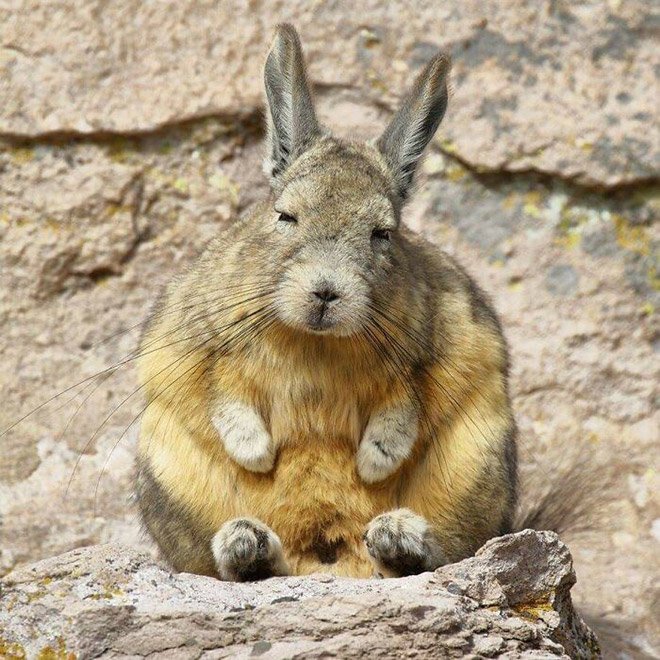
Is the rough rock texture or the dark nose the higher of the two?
the dark nose

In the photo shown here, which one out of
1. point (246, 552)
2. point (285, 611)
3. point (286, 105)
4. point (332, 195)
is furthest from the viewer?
point (286, 105)

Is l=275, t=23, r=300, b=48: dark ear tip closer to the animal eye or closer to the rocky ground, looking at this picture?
the animal eye

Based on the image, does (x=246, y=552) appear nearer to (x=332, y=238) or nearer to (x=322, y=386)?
(x=322, y=386)

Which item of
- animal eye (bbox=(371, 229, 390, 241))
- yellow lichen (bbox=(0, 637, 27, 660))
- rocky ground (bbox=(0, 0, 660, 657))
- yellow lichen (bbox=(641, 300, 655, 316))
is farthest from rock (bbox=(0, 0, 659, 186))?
yellow lichen (bbox=(0, 637, 27, 660))

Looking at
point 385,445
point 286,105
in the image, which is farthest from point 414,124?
point 385,445

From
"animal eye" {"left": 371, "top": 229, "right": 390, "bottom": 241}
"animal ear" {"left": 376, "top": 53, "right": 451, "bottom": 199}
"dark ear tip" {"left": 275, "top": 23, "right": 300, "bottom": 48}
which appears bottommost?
"animal eye" {"left": 371, "top": 229, "right": 390, "bottom": 241}

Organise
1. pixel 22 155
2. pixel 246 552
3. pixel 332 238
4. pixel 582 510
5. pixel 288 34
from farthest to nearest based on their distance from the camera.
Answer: pixel 22 155
pixel 582 510
pixel 288 34
pixel 332 238
pixel 246 552

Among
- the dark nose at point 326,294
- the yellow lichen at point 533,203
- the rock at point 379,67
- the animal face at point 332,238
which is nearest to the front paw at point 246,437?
the animal face at point 332,238
